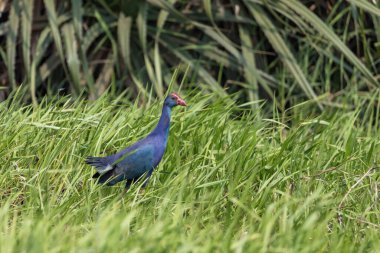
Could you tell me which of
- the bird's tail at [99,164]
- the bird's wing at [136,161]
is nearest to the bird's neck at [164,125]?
the bird's wing at [136,161]

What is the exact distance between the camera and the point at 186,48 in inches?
246

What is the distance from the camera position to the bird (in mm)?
4203

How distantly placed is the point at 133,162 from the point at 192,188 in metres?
0.28

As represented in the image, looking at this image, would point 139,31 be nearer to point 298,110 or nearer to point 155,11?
point 155,11

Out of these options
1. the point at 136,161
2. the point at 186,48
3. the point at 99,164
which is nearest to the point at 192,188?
the point at 136,161

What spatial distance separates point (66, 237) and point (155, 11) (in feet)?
11.4

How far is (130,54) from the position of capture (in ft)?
21.0

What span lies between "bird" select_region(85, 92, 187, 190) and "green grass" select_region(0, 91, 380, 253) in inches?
2.7

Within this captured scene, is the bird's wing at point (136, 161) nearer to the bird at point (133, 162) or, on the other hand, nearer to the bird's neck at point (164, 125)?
the bird at point (133, 162)

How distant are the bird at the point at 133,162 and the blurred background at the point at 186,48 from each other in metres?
1.60

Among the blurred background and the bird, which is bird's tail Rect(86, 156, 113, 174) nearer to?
the bird

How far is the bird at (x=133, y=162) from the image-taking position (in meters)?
4.20

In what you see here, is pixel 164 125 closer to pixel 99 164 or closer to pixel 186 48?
pixel 99 164

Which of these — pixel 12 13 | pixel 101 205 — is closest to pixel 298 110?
pixel 12 13
